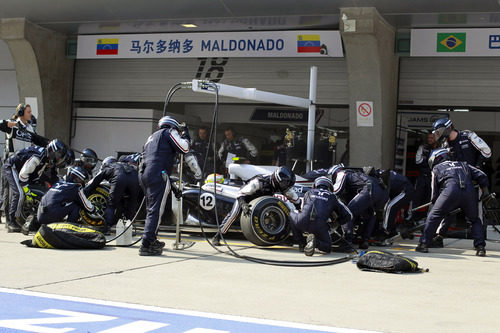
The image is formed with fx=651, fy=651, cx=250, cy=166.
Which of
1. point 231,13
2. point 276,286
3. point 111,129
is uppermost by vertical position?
point 231,13

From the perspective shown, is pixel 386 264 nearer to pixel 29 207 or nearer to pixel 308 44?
pixel 29 207

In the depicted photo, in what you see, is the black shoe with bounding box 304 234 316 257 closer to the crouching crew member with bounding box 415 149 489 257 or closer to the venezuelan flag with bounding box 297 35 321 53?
the crouching crew member with bounding box 415 149 489 257

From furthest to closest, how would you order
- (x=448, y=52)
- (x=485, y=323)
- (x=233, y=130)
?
(x=233, y=130), (x=448, y=52), (x=485, y=323)

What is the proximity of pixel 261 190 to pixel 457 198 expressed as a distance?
2.75m

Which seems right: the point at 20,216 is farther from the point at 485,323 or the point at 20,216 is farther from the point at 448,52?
the point at 448,52

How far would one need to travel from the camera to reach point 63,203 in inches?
384

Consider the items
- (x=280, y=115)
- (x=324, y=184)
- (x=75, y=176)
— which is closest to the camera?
(x=324, y=184)

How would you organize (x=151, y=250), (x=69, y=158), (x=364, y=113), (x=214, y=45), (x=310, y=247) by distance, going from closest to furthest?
(x=151, y=250), (x=310, y=247), (x=69, y=158), (x=364, y=113), (x=214, y=45)

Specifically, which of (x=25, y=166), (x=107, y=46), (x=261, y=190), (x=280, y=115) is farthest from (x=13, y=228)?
(x=280, y=115)

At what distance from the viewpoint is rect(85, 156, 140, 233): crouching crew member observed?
33.7ft

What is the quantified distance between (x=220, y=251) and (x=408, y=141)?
8.32 meters

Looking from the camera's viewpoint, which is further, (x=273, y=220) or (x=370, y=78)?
(x=370, y=78)

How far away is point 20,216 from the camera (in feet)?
35.1

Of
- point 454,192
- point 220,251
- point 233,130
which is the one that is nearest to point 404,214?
point 454,192
